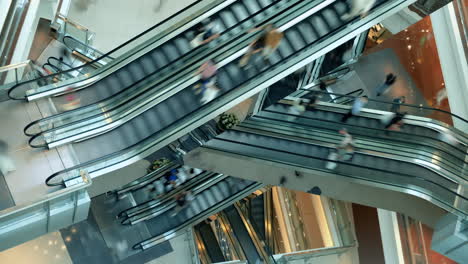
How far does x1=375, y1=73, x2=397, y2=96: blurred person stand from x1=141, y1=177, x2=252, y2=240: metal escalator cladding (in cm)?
317

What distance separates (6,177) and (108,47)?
7.90 m

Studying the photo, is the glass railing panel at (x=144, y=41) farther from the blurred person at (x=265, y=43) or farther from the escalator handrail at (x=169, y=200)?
the escalator handrail at (x=169, y=200)

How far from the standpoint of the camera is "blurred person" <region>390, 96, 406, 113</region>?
34.8 feet

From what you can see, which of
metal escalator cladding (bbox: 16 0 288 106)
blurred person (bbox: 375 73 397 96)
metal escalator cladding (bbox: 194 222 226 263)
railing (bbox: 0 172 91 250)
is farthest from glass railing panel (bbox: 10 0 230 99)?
metal escalator cladding (bbox: 194 222 226 263)

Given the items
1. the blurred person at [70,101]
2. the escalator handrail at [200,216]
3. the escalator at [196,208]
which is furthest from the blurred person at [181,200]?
the blurred person at [70,101]

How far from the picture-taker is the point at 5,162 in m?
7.68

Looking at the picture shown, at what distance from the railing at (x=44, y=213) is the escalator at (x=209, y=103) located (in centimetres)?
28

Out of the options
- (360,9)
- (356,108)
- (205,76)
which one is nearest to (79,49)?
(205,76)

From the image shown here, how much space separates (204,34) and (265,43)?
97 cm

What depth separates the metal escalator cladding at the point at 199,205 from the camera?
11.3m

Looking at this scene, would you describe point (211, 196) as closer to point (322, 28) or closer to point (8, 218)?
point (322, 28)

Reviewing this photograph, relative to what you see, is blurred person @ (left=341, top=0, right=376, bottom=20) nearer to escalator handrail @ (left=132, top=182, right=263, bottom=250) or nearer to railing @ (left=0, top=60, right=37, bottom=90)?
escalator handrail @ (left=132, top=182, right=263, bottom=250)

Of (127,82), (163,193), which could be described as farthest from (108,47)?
(127,82)

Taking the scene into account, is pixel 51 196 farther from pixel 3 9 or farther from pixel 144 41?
pixel 3 9
